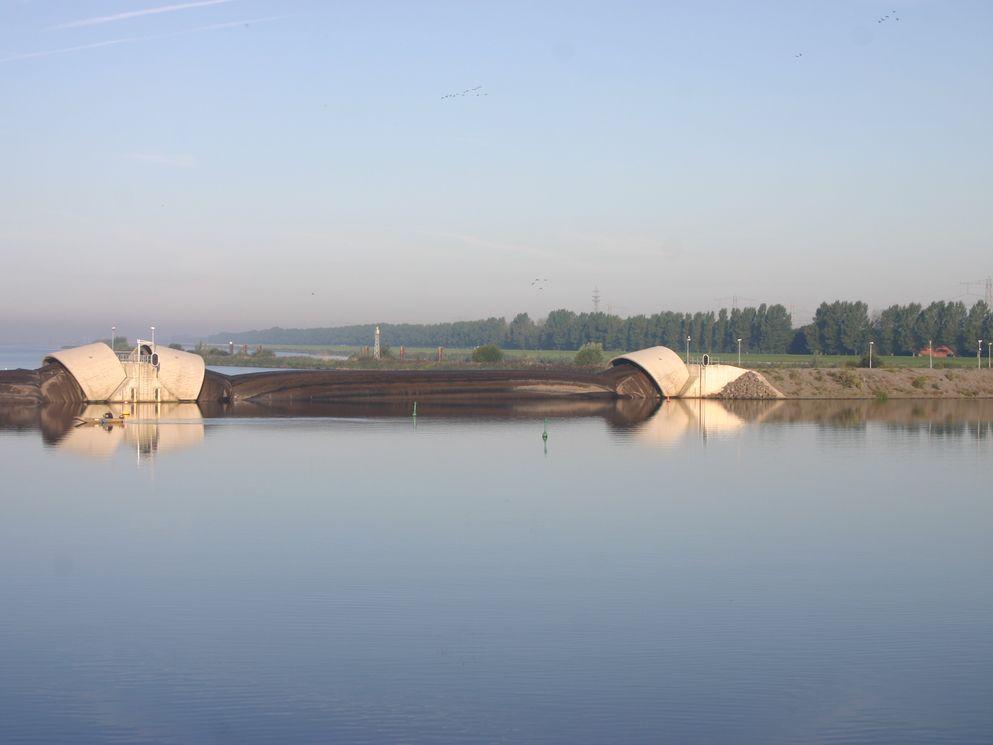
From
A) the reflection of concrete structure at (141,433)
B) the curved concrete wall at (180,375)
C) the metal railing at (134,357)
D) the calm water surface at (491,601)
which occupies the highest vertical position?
the metal railing at (134,357)

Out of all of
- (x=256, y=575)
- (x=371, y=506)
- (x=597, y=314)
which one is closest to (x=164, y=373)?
(x=371, y=506)

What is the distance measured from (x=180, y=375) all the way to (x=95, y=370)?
9.84ft

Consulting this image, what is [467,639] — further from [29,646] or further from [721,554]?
[721,554]

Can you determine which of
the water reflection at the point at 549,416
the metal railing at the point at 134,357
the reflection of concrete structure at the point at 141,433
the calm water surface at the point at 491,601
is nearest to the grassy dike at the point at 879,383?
the water reflection at the point at 549,416

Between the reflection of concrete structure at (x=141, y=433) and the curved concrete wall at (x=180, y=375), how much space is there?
2.52 m

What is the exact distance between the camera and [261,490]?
1878cm

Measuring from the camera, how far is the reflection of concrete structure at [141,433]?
25.4 m

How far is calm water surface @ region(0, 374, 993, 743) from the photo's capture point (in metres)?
8.22

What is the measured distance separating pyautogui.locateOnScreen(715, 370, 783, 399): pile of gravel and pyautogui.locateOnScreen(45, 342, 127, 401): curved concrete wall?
24.5 meters

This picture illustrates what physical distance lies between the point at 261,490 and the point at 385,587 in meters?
7.43

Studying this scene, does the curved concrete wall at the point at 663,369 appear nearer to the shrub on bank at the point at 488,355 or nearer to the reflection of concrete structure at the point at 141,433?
the reflection of concrete structure at the point at 141,433

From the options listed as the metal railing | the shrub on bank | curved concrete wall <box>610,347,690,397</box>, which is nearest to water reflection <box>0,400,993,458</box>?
curved concrete wall <box>610,347,690,397</box>

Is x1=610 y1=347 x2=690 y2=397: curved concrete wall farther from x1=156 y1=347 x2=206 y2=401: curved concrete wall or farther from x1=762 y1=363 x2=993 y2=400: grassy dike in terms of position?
x1=156 y1=347 x2=206 y2=401: curved concrete wall

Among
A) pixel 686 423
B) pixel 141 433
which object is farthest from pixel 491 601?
pixel 686 423
